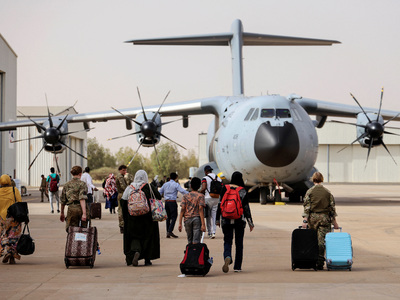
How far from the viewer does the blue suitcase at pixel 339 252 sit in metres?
9.69

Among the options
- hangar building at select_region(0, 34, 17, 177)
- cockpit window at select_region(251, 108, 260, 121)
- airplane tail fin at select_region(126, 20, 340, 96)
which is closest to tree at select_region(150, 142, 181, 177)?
hangar building at select_region(0, 34, 17, 177)

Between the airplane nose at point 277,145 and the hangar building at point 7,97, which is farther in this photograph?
the hangar building at point 7,97

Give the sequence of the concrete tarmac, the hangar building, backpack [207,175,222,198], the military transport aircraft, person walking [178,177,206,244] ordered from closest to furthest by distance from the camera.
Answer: the concrete tarmac, person walking [178,177,206,244], backpack [207,175,222,198], the military transport aircraft, the hangar building

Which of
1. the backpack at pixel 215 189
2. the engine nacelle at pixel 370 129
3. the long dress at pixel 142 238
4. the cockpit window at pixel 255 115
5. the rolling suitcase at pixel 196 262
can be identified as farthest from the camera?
the engine nacelle at pixel 370 129

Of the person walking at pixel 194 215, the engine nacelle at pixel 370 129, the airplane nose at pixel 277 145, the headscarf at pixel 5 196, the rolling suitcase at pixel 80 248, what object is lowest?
the rolling suitcase at pixel 80 248

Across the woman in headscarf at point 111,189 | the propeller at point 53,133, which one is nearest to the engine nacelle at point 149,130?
the propeller at point 53,133

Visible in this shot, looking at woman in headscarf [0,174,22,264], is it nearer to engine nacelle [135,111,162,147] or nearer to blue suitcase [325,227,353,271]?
blue suitcase [325,227,353,271]

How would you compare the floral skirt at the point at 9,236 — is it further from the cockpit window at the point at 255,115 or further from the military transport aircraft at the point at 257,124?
the cockpit window at the point at 255,115

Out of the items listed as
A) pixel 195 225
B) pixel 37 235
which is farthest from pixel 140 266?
pixel 37 235

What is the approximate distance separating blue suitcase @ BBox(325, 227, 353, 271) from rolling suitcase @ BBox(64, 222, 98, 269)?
11.1ft

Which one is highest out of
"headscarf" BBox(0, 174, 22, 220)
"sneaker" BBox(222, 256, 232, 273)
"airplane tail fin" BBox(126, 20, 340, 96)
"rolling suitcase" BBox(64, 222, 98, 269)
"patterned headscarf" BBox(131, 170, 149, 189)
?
"airplane tail fin" BBox(126, 20, 340, 96)

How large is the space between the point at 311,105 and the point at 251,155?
540 cm

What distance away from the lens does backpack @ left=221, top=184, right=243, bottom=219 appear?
9734 millimetres

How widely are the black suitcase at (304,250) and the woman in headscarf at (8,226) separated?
4.31m
